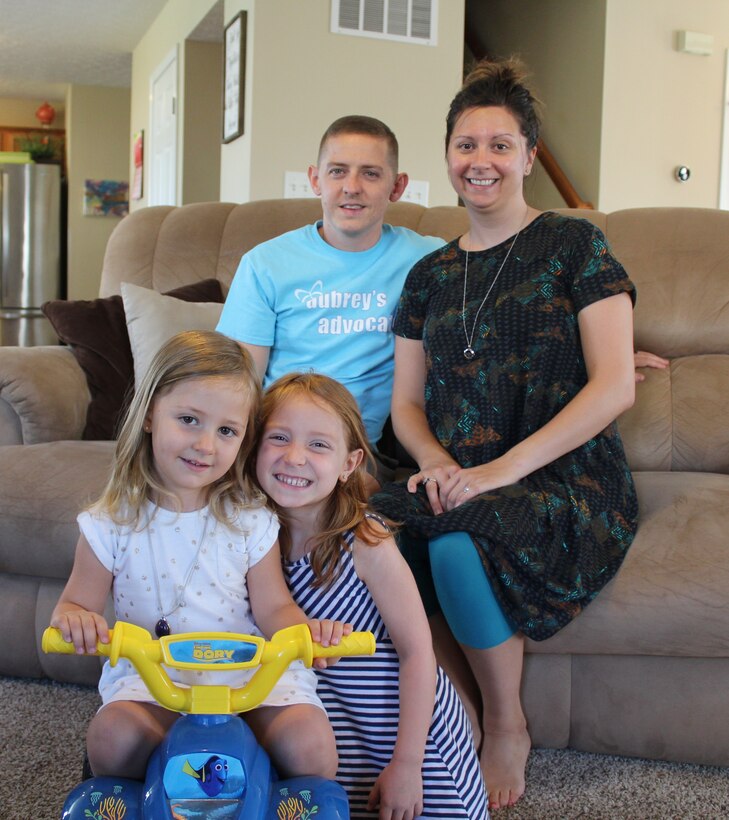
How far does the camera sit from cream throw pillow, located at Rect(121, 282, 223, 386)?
7.11 feet

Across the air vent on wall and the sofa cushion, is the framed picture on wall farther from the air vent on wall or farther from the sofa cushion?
the sofa cushion

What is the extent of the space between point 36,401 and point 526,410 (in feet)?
3.72

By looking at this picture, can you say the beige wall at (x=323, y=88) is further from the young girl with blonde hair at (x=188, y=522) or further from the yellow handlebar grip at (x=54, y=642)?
the yellow handlebar grip at (x=54, y=642)

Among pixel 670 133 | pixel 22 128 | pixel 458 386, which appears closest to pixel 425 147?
pixel 670 133

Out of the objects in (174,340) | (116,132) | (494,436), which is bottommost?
(494,436)

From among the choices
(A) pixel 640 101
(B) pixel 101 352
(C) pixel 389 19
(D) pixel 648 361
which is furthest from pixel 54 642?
(A) pixel 640 101

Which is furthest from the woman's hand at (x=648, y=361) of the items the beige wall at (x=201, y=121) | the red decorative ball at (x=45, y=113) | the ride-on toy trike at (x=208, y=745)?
the red decorative ball at (x=45, y=113)

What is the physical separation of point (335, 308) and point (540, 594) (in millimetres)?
773

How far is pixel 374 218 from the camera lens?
1.94m

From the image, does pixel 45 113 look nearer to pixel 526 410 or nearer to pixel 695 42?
pixel 695 42

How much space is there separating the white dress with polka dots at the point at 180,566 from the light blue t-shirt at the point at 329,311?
702mm

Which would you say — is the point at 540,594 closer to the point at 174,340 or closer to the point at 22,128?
the point at 174,340

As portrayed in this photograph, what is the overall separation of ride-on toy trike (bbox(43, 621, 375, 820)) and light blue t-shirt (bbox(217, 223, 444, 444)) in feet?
3.28

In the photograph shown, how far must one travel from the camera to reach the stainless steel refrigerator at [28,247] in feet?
27.8
